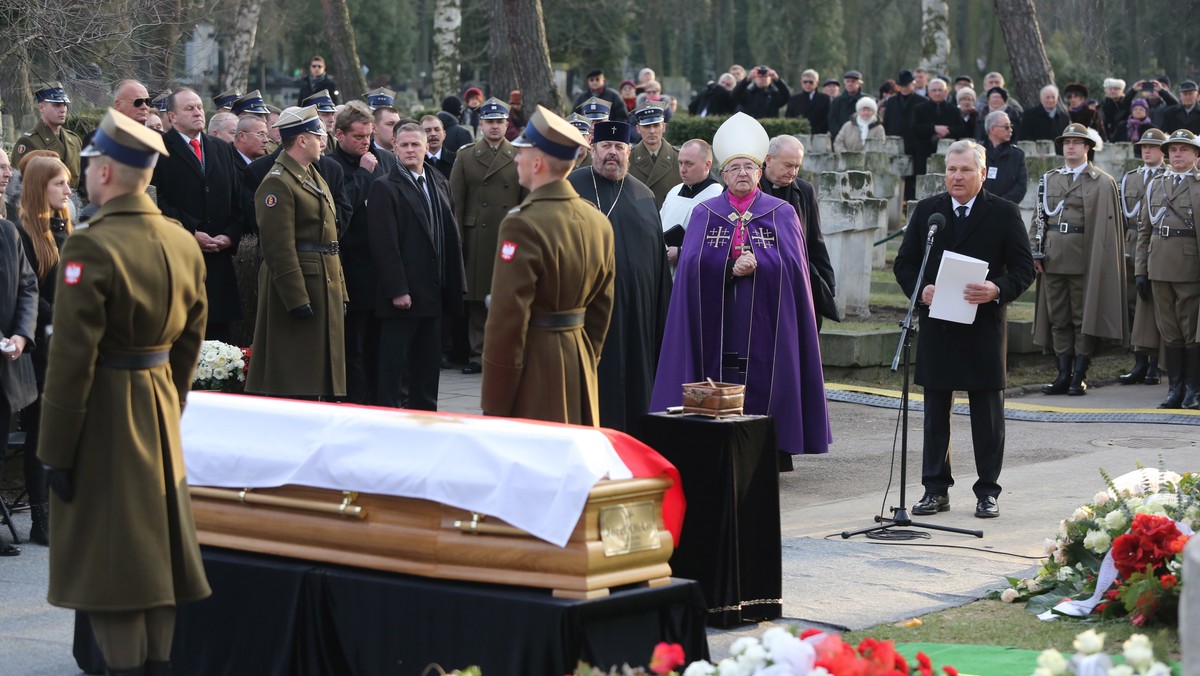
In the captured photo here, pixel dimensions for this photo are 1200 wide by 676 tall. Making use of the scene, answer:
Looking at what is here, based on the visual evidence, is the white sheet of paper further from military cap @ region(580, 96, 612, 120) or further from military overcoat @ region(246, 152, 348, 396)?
military overcoat @ region(246, 152, 348, 396)

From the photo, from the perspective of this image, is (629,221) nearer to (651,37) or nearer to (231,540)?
(231,540)

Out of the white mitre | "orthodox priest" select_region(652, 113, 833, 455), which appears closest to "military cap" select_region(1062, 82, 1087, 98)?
"orthodox priest" select_region(652, 113, 833, 455)

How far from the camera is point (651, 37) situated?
5769cm

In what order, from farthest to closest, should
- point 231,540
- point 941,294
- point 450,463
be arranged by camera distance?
point 941,294 < point 231,540 < point 450,463

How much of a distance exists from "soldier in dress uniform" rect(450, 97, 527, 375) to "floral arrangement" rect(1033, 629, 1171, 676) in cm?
985

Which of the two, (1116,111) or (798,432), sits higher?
(1116,111)

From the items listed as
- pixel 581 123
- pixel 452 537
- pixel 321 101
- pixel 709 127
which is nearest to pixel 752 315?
pixel 581 123

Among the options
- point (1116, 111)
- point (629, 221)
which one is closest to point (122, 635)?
point (629, 221)

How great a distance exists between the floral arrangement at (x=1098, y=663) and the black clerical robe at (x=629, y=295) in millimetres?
5022

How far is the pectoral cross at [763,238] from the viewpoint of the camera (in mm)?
9180

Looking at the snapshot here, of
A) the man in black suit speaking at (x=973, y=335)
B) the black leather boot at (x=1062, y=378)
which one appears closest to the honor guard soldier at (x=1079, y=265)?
the black leather boot at (x=1062, y=378)

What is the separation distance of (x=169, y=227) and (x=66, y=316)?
0.47 meters

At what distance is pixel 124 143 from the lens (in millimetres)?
5145

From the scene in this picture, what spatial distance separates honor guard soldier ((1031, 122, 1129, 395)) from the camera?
1391 cm
